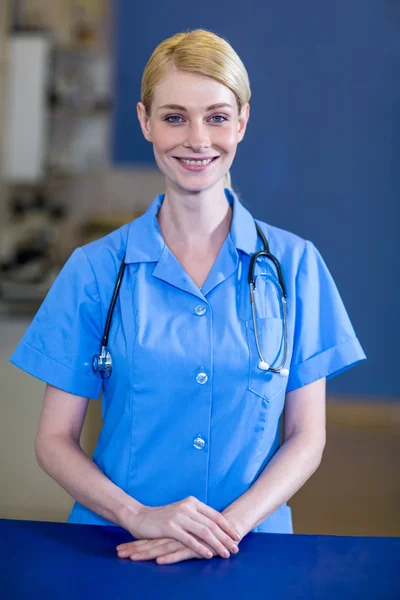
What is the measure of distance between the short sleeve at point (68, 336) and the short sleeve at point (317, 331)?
1.12 ft

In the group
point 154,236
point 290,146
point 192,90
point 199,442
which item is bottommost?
point 199,442

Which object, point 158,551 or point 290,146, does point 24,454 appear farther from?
point 290,146

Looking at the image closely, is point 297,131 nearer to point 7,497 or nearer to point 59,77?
point 59,77

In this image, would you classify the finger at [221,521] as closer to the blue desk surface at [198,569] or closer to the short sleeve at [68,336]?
the blue desk surface at [198,569]

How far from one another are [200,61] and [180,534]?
724mm

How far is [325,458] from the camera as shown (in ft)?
13.0

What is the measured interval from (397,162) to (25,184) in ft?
6.88

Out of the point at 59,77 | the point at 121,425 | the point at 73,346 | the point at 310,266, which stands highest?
the point at 59,77

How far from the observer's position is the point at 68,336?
1280 mm

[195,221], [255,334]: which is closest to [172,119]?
[195,221]

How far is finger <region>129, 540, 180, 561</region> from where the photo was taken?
3.35 ft

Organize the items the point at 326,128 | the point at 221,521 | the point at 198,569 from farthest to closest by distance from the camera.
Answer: the point at 326,128
the point at 221,521
the point at 198,569

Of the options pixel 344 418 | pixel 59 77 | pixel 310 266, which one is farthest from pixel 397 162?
pixel 310 266

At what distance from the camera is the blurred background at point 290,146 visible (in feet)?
14.1
